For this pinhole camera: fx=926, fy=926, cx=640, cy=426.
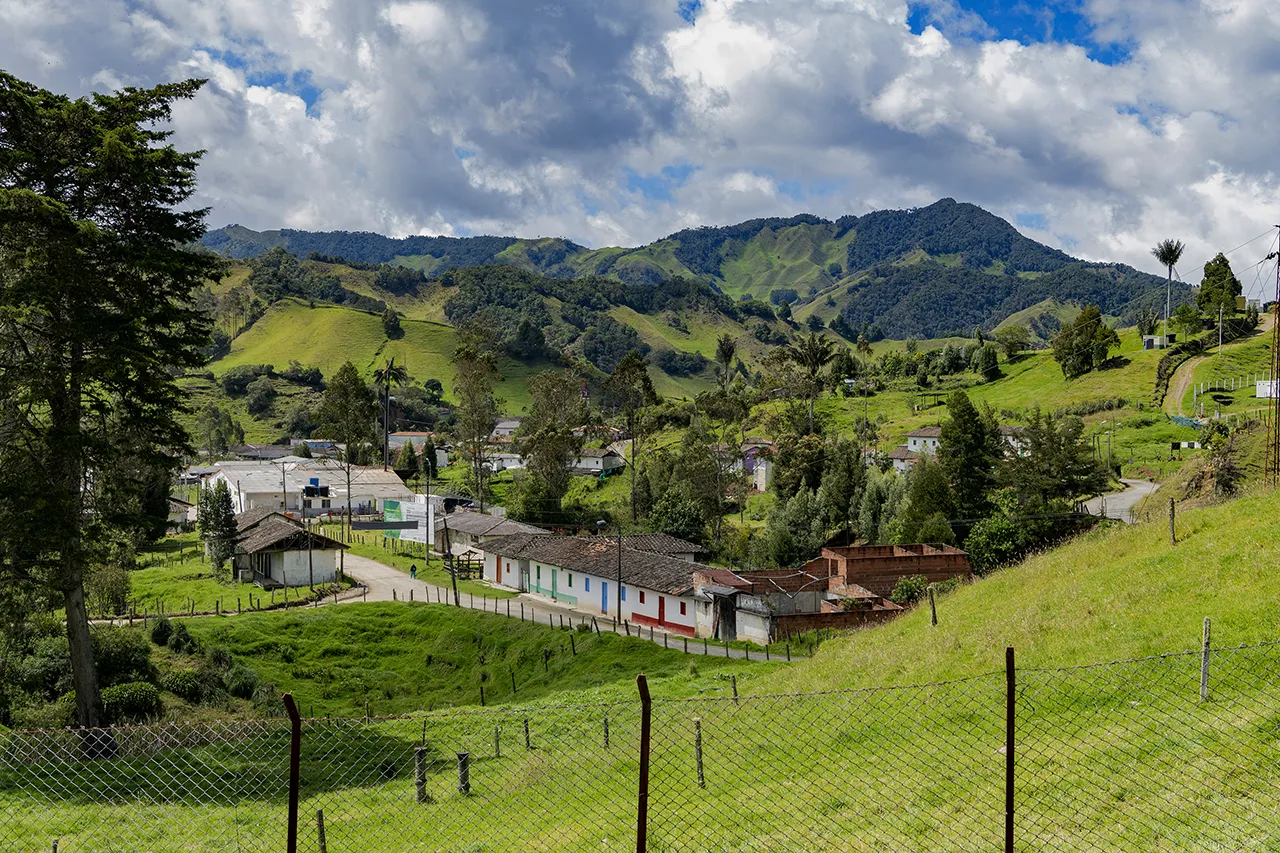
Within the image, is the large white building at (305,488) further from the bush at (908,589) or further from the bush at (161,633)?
the bush at (908,589)

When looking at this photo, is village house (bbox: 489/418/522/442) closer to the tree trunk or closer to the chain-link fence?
the tree trunk

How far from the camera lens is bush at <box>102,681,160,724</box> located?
902 inches

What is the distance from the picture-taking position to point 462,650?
3850cm

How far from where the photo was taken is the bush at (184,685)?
1059 inches

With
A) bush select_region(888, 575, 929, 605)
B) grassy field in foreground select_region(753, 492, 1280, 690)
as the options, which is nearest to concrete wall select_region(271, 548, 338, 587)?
bush select_region(888, 575, 929, 605)

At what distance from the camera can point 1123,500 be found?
60375mm

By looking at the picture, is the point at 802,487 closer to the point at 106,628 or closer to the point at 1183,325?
the point at 106,628

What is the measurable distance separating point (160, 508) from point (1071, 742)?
28.2 metres

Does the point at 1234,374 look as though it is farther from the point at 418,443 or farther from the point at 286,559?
the point at 418,443

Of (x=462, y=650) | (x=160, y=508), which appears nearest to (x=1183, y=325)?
(x=462, y=650)

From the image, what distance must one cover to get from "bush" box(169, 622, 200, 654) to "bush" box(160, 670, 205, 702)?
155 inches

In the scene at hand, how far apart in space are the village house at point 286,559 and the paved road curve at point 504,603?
83.3 inches

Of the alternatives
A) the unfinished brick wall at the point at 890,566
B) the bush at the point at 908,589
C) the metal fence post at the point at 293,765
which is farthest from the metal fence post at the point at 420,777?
the unfinished brick wall at the point at 890,566

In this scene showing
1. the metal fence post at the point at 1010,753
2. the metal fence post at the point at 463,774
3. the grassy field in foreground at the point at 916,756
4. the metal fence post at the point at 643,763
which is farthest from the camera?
the metal fence post at the point at 463,774
